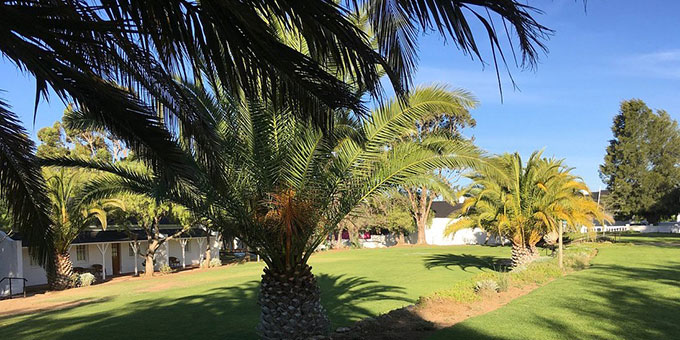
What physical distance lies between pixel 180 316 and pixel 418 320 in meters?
7.27

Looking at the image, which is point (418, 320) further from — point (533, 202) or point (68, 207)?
point (68, 207)

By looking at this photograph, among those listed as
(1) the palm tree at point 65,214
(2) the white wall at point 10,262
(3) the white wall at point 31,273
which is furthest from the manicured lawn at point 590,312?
(3) the white wall at point 31,273

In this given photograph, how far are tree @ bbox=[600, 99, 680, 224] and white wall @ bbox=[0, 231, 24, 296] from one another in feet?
179

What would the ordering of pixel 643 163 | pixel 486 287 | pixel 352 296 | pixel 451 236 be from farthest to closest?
pixel 643 163 → pixel 451 236 → pixel 352 296 → pixel 486 287

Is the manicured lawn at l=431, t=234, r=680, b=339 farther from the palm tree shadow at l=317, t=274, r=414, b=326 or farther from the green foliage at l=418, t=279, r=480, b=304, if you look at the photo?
the palm tree shadow at l=317, t=274, r=414, b=326

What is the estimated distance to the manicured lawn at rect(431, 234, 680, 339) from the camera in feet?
28.0

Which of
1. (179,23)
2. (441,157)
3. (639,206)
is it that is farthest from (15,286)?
(639,206)

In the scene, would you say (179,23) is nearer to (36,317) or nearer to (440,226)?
(36,317)

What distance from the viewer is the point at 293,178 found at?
8.20 meters

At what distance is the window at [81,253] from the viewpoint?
29547mm

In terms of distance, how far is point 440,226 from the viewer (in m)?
53.8

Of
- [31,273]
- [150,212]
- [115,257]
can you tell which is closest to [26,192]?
[150,212]

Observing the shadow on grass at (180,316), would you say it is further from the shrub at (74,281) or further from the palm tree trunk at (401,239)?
the palm tree trunk at (401,239)

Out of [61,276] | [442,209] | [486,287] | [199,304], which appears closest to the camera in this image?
[486,287]
